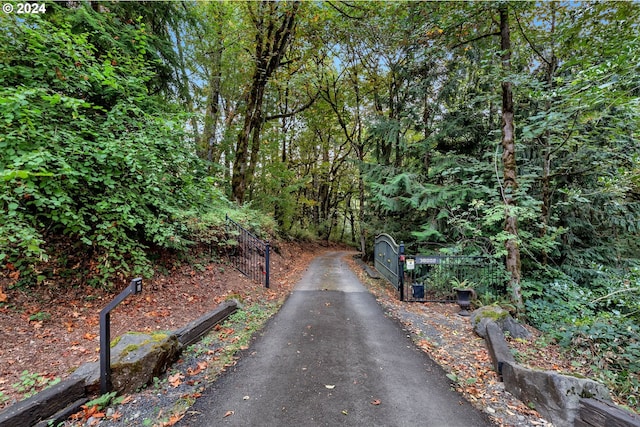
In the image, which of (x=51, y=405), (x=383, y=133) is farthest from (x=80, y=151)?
(x=383, y=133)

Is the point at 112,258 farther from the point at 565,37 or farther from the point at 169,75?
the point at 565,37

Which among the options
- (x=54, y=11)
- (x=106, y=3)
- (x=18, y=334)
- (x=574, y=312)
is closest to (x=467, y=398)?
(x=574, y=312)

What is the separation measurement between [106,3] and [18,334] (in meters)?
6.01

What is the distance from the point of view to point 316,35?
1094cm

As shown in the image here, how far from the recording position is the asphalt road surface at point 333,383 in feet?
8.13

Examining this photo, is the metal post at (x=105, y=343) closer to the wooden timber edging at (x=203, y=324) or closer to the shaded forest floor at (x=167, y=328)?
the shaded forest floor at (x=167, y=328)

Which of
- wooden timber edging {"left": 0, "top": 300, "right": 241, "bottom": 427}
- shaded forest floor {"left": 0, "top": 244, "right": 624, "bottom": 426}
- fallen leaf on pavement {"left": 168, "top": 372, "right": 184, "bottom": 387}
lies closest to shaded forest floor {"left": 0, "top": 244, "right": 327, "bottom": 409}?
shaded forest floor {"left": 0, "top": 244, "right": 624, "bottom": 426}

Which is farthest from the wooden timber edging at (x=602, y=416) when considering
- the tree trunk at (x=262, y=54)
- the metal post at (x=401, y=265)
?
the tree trunk at (x=262, y=54)

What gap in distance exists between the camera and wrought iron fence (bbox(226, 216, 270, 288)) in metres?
6.97

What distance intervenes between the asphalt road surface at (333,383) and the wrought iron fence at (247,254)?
2.53m

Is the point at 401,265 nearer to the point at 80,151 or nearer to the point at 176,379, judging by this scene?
the point at 176,379

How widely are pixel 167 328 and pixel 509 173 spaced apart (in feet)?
23.5

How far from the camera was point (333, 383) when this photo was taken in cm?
300

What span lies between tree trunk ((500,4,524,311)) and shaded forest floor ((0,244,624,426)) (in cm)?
121
